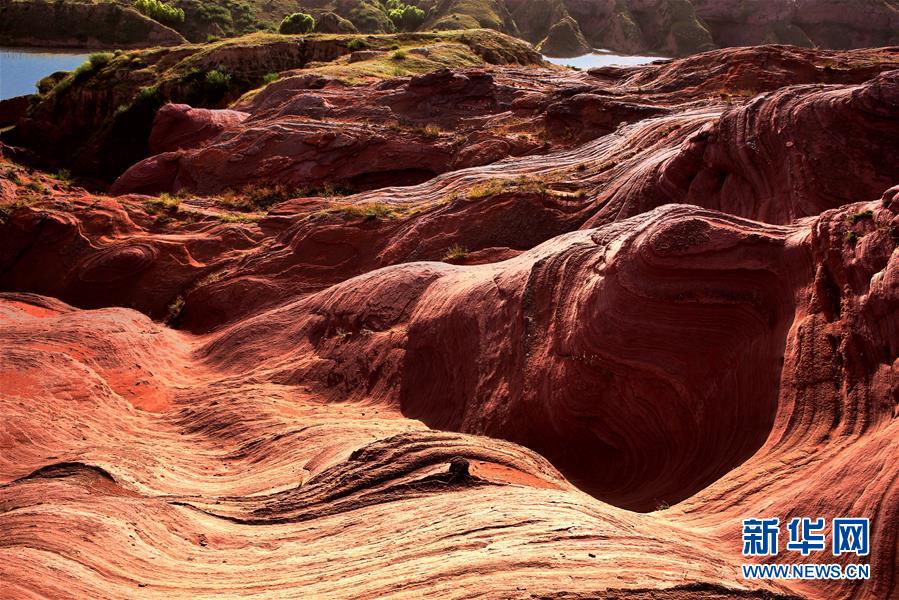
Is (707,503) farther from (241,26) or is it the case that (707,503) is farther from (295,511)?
(241,26)

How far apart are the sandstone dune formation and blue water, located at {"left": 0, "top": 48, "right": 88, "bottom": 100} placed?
28938 millimetres

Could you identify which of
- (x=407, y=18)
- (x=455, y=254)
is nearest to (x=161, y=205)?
(x=455, y=254)

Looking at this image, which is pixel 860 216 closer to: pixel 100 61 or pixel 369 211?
pixel 369 211

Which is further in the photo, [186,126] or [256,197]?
[186,126]

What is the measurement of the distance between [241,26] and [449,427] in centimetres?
7768

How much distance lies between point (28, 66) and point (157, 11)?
20439mm

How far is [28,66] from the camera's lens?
177 feet

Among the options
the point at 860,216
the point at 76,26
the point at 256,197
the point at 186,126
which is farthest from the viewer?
the point at 76,26

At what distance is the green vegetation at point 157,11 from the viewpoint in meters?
71.1

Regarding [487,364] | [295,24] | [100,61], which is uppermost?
[295,24]

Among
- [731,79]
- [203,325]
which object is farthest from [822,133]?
[203,325]

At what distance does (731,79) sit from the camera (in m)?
26.0

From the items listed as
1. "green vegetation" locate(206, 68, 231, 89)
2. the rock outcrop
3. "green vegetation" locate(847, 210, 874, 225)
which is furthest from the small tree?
"green vegetation" locate(847, 210, 874, 225)

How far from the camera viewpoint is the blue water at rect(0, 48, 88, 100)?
4919 centimetres
